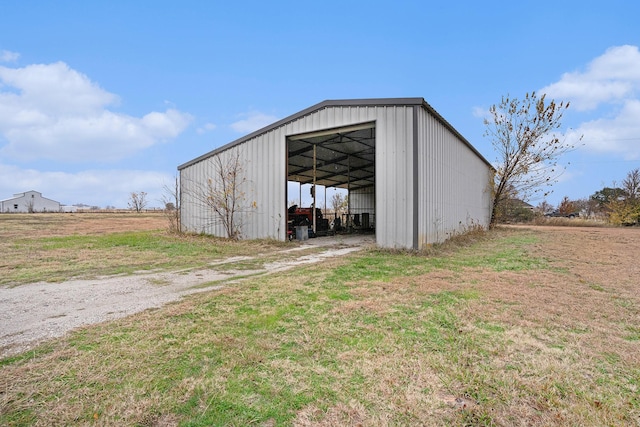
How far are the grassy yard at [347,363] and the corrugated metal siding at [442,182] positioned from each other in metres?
4.42

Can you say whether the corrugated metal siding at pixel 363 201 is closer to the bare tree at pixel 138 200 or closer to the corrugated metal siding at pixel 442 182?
the corrugated metal siding at pixel 442 182

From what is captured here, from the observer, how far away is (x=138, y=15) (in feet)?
28.0

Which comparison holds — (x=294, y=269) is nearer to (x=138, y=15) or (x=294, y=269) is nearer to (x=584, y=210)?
(x=138, y=15)

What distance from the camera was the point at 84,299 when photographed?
3.93 m

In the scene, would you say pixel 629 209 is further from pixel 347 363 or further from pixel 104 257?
pixel 104 257

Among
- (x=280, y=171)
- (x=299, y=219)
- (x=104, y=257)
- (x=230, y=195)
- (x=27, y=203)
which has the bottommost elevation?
(x=104, y=257)

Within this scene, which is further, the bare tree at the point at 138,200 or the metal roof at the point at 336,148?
the bare tree at the point at 138,200

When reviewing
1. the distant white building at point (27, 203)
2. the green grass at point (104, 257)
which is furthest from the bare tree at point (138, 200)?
the green grass at point (104, 257)

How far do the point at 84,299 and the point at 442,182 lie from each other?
9.32 metres

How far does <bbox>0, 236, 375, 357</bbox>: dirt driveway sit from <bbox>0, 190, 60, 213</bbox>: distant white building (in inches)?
2713

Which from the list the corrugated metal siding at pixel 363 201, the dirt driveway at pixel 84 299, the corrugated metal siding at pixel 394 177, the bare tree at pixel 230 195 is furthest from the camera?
the corrugated metal siding at pixel 363 201

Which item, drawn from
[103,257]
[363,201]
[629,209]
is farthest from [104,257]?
[629,209]

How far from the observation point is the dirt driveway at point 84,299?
9.45ft

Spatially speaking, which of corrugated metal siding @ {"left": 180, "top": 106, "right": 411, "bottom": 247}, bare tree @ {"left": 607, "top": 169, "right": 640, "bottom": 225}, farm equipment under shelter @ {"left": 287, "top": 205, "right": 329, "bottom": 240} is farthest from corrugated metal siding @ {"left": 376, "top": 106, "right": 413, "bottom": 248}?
bare tree @ {"left": 607, "top": 169, "right": 640, "bottom": 225}
